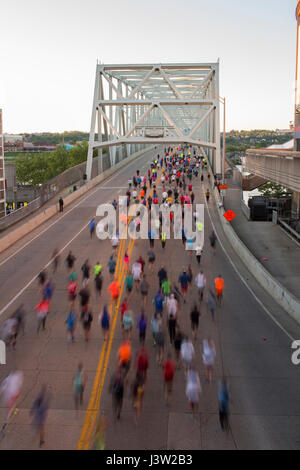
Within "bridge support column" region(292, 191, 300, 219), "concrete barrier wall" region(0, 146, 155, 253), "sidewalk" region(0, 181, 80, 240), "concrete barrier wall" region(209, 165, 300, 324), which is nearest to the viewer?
"concrete barrier wall" region(209, 165, 300, 324)

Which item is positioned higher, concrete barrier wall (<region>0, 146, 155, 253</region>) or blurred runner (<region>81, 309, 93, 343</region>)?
concrete barrier wall (<region>0, 146, 155, 253</region>)

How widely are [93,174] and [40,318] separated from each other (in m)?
41.4

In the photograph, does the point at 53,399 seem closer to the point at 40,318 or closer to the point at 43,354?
the point at 43,354

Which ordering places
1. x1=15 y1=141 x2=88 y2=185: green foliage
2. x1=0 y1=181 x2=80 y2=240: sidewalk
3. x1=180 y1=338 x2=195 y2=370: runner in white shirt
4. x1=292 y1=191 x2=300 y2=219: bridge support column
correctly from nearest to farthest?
x1=180 y1=338 x2=195 y2=370: runner in white shirt → x1=0 y1=181 x2=80 y2=240: sidewalk → x1=292 y1=191 x2=300 y2=219: bridge support column → x1=15 y1=141 x2=88 y2=185: green foliage

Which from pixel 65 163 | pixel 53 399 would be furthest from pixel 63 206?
pixel 65 163

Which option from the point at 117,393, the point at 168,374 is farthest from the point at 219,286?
the point at 117,393

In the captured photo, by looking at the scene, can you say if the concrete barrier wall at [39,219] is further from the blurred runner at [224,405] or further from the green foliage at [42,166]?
the green foliage at [42,166]

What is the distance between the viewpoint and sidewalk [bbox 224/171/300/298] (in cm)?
2306

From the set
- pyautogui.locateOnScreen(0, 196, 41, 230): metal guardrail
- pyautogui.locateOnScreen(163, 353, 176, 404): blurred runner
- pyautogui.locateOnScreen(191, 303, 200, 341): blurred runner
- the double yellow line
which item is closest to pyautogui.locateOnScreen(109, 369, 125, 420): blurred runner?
the double yellow line

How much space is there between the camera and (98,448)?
8.32 meters

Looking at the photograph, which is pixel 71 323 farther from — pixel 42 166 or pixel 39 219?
pixel 42 166

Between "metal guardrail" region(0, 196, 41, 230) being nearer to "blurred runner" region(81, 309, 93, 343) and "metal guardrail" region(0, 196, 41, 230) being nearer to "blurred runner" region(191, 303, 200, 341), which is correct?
"blurred runner" region(81, 309, 93, 343)

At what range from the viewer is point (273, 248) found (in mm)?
29859

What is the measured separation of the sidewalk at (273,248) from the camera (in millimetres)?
23062
